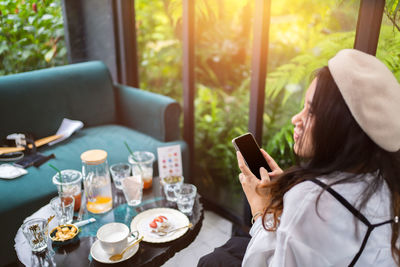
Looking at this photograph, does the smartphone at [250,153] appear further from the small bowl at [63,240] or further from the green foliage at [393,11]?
the green foliage at [393,11]

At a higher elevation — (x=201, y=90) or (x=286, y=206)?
(x=286, y=206)

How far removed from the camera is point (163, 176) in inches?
76.3

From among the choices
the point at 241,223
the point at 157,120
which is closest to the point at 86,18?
the point at 157,120

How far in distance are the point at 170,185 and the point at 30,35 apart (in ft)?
6.53

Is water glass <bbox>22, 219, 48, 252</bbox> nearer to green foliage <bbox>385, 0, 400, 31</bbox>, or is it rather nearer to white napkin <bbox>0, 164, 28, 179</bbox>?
white napkin <bbox>0, 164, 28, 179</bbox>

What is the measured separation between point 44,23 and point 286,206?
2721mm

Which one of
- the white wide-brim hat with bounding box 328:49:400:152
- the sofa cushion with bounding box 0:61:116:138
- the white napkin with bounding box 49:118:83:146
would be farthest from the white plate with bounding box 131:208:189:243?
the sofa cushion with bounding box 0:61:116:138

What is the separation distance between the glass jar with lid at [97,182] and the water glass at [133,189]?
0.09 m

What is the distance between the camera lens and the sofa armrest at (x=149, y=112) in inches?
104

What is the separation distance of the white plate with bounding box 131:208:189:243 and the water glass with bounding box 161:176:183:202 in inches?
3.7

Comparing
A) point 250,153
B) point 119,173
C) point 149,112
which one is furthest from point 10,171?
point 250,153

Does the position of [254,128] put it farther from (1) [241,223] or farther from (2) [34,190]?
(2) [34,190]

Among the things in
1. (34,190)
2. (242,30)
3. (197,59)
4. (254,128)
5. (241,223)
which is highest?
(242,30)

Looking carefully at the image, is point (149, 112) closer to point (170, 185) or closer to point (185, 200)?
point (170, 185)
